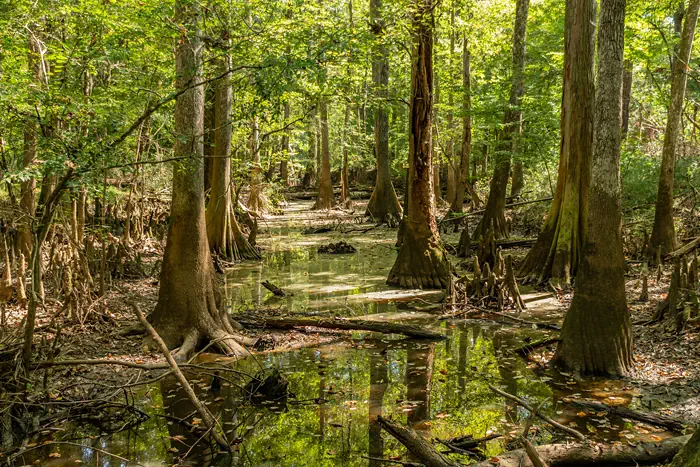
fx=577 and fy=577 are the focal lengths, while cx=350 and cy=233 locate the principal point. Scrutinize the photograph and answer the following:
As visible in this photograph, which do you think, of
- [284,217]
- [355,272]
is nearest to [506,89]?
[355,272]

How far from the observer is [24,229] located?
409 inches

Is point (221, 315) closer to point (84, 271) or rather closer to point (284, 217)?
point (84, 271)

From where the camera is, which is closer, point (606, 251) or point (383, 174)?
point (606, 251)

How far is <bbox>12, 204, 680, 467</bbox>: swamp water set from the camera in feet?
16.4

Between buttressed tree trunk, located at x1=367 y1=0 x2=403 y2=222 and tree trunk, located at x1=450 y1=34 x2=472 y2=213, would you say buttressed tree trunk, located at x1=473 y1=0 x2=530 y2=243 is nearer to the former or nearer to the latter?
tree trunk, located at x1=450 y1=34 x2=472 y2=213

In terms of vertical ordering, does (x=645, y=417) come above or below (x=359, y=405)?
above

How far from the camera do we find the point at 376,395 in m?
6.26

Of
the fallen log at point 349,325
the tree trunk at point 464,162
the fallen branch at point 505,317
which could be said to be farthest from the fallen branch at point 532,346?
the tree trunk at point 464,162

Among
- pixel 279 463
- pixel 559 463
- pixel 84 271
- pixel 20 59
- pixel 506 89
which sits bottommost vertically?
pixel 279 463

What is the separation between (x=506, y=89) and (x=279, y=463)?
1647 cm

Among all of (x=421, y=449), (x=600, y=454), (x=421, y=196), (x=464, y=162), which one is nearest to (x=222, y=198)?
(x=421, y=196)

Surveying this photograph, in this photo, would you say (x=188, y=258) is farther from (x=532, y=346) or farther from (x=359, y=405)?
(x=532, y=346)

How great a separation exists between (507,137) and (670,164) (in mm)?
5634

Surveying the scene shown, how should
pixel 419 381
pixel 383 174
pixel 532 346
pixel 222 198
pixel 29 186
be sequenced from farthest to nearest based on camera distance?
pixel 383 174, pixel 222 198, pixel 29 186, pixel 532 346, pixel 419 381
